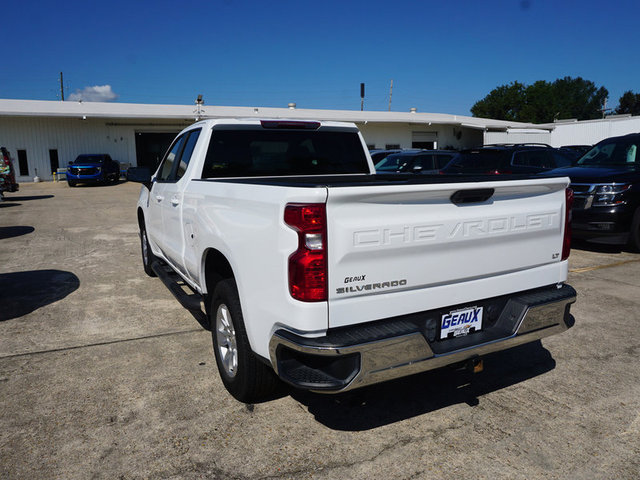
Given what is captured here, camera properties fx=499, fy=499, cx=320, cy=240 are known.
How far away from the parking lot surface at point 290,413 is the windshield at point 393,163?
7.79 meters

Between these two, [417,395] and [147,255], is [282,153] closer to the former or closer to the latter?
[417,395]

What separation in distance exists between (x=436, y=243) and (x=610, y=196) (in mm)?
6851

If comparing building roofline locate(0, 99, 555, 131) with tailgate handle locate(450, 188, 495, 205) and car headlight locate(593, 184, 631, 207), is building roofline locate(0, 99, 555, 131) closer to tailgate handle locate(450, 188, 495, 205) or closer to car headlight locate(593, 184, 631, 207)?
car headlight locate(593, 184, 631, 207)

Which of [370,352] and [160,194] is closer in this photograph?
[370,352]

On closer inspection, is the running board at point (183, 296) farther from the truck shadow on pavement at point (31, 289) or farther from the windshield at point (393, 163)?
the windshield at point (393, 163)

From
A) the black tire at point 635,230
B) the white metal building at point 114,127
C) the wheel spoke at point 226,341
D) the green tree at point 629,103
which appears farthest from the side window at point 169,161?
the green tree at point 629,103

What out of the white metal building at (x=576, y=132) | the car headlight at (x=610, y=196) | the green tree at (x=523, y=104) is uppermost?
the green tree at (x=523, y=104)

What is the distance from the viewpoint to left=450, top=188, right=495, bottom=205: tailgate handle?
2.89 meters

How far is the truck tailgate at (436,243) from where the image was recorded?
8.45 feet

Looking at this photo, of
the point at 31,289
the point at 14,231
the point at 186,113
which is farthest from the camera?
the point at 186,113

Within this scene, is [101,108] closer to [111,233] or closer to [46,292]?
[111,233]

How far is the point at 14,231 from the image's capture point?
11.5 meters

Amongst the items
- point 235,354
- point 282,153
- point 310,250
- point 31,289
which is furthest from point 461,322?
point 31,289

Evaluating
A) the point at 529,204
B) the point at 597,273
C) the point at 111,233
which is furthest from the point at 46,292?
the point at 597,273
